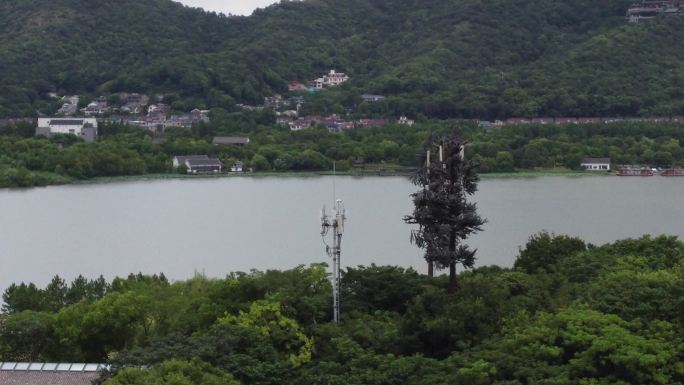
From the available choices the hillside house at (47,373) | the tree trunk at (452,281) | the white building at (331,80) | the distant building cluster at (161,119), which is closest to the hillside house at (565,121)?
the white building at (331,80)

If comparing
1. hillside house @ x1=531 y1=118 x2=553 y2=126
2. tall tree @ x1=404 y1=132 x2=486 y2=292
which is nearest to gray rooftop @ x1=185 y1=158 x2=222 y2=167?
hillside house @ x1=531 y1=118 x2=553 y2=126

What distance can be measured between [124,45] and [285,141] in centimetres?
1802

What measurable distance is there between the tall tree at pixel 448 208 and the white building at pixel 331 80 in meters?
38.1

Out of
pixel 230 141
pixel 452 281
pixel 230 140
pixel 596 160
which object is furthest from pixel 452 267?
pixel 230 140

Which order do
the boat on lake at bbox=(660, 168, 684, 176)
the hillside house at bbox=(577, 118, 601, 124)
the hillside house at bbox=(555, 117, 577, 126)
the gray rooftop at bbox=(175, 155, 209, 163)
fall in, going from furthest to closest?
the hillside house at bbox=(577, 118, 601, 124) < the hillside house at bbox=(555, 117, 577, 126) < the gray rooftop at bbox=(175, 155, 209, 163) < the boat on lake at bbox=(660, 168, 684, 176)

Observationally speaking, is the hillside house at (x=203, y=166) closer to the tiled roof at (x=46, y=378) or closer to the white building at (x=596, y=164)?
the white building at (x=596, y=164)

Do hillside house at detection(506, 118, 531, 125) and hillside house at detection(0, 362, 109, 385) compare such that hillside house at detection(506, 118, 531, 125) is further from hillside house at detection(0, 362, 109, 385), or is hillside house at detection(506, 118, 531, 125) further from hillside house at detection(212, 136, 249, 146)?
hillside house at detection(0, 362, 109, 385)

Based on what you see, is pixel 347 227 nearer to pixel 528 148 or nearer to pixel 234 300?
pixel 234 300

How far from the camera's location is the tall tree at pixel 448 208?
8.42 m

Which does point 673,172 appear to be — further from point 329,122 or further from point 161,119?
point 161,119

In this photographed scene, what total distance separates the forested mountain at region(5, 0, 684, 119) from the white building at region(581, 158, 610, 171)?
8.64 metres

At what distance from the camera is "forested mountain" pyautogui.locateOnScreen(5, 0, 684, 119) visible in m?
39.6

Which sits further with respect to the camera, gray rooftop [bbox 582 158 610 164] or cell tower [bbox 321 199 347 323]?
gray rooftop [bbox 582 158 610 164]

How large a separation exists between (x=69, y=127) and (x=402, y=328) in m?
28.0
